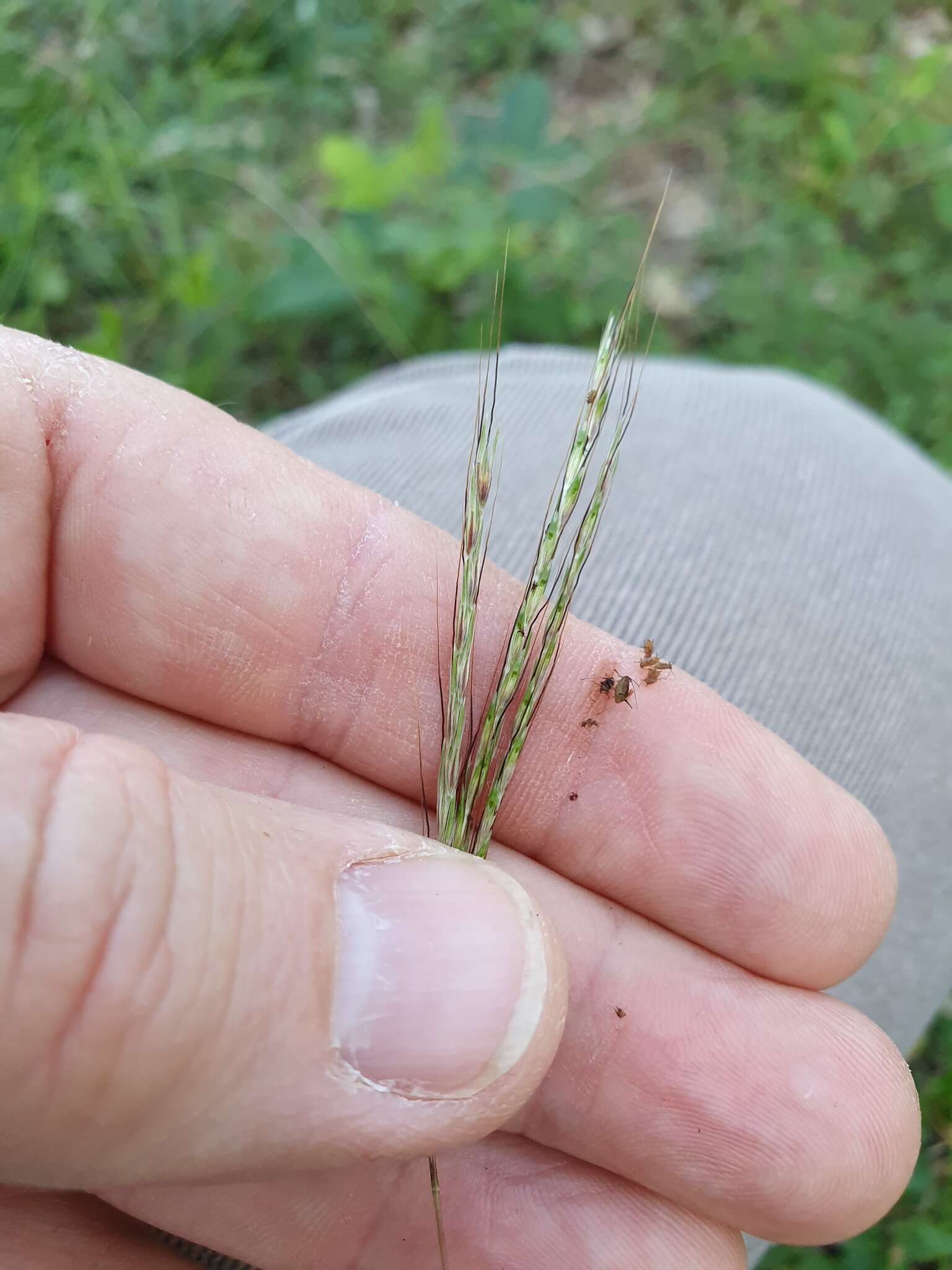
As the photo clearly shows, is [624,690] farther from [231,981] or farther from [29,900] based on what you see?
[29,900]

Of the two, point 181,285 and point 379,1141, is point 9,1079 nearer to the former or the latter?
point 379,1141

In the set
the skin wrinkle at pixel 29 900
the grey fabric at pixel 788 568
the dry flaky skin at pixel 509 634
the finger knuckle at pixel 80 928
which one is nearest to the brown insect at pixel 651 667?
the dry flaky skin at pixel 509 634

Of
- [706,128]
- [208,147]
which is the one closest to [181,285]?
[208,147]

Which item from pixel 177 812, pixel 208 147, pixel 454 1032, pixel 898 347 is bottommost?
pixel 454 1032

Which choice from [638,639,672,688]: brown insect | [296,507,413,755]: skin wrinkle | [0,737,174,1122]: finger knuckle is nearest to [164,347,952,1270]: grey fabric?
[638,639,672,688]: brown insect

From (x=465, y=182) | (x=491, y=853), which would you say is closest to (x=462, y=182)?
(x=465, y=182)
